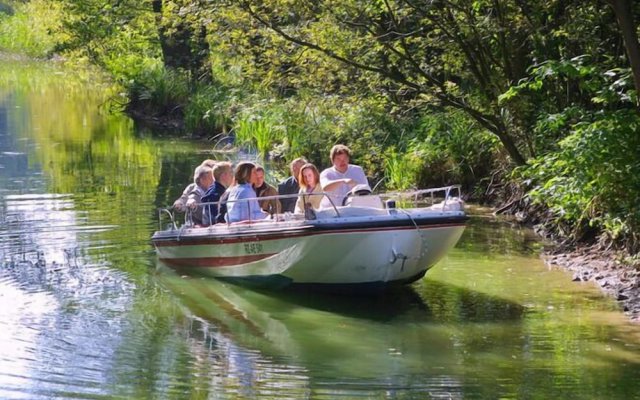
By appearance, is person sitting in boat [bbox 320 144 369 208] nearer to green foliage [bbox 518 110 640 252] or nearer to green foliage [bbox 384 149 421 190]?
green foliage [bbox 518 110 640 252]

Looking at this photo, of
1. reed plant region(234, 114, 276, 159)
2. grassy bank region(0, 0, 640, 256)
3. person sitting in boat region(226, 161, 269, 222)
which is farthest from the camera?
reed plant region(234, 114, 276, 159)

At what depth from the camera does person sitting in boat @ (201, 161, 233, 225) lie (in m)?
12.9

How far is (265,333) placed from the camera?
10344mm

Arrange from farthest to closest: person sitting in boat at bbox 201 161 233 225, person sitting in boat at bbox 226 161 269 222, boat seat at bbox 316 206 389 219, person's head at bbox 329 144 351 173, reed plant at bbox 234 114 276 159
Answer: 1. reed plant at bbox 234 114 276 159
2. person sitting in boat at bbox 201 161 233 225
3. person's head at bbox 329 144 351 173
4. person sitting in boat at bbox 226 161 269 222
5. boat seat at bbox 316 206 389 219

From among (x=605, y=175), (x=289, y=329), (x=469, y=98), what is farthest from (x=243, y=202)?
(x=469, y=98)

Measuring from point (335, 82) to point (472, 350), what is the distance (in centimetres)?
836

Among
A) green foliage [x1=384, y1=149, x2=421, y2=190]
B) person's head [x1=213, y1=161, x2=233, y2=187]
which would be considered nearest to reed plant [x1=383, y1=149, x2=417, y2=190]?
green foliage [x1=384, y1=149, x2=421, y2=190]

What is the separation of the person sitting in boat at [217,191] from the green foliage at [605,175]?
11.7 ft

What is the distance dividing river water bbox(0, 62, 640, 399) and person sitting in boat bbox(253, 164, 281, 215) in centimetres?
104

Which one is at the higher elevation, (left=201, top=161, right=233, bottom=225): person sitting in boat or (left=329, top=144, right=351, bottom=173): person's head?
(left=329, top=144, right=351, bottom=173): person's head

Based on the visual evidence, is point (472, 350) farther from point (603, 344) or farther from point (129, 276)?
point (129, 276)

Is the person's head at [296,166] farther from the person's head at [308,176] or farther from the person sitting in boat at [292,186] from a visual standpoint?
the person's head at [308,176]

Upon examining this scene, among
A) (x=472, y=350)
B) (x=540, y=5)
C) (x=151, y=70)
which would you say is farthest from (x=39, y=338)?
(x=151, y=70)

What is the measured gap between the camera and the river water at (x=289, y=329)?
8547mm
